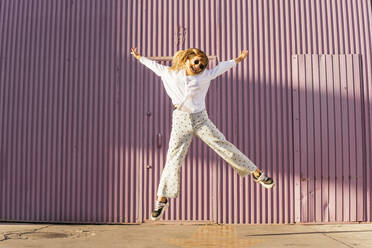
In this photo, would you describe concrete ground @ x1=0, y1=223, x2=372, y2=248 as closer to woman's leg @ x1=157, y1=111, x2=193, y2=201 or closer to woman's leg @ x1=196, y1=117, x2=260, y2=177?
woman's leg @ x1=157, y1=111, x2=193, y2=201

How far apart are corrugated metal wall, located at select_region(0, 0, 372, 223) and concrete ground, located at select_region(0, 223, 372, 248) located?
0.39 m

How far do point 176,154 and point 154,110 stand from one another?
225 cm

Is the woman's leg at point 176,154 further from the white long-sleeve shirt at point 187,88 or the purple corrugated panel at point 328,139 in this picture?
the purple corrugated panel at point 328,139

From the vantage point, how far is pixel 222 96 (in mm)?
6465

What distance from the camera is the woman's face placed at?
428cm

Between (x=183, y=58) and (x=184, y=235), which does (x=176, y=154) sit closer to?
(x=183, y=58)

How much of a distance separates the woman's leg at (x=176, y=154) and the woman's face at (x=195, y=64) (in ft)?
1.46

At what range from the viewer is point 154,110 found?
6.48 meters

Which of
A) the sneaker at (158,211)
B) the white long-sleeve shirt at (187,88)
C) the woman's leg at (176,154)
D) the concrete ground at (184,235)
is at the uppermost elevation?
the white long-sleeve shirt at (187,88)

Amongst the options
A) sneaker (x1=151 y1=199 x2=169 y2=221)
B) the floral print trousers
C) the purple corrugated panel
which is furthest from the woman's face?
the purple corrugated panel

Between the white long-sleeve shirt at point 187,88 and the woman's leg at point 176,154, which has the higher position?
the white long-sleeve shirt at point 187,88

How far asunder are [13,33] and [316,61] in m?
4.85

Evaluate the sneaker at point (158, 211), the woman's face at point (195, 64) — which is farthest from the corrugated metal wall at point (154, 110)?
the woman's face at point (195, 64)

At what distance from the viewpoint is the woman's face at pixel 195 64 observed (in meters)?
4.28
